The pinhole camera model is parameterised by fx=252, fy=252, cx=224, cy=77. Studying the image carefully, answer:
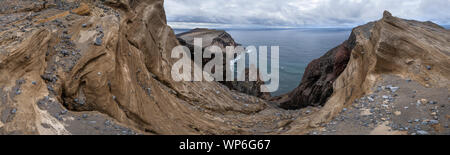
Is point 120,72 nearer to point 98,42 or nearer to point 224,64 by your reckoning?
point 98,42

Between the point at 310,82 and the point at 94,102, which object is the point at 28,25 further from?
the point at 310,82

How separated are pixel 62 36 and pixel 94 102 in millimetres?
2474

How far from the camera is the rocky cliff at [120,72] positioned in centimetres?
570

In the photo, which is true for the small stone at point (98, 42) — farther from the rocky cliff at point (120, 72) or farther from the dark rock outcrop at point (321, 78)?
the dark rock outcrop at point (321, 78)

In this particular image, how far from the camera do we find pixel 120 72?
8039mm

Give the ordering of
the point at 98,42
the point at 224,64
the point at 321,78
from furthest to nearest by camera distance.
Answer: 1. the point at 224,64
2. the point at 321,78
3. the point at 98,42

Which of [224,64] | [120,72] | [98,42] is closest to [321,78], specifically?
[224,64]

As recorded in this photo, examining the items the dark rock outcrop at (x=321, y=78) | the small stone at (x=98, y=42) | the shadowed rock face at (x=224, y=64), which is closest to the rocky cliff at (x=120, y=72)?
the small stone at (x=98, y=42)

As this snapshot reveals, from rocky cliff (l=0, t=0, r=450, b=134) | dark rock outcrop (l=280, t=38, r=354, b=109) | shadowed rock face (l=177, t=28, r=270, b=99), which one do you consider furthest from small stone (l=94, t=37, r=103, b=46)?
dark rock outcrop (l=280, t=38, r=354, b=109)

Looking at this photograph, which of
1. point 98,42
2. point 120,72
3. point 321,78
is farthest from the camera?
point 321,78

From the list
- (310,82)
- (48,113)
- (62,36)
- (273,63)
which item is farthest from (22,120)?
(273,63)

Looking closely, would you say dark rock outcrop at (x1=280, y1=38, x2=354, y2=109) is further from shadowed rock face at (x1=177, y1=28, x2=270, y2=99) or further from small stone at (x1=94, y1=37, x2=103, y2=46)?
small stone at (x1=94, y1=37, x2=103, y2=46)

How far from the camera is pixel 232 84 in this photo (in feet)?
65.9

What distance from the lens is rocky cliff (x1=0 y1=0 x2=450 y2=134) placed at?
5.70 meters
